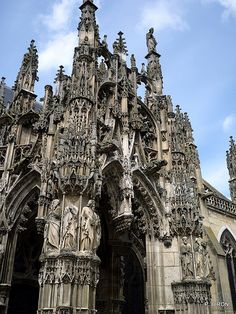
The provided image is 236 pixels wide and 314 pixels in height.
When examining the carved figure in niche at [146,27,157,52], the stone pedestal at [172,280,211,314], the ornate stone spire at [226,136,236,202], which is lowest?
the stone pedestal at [172,280,211,314]

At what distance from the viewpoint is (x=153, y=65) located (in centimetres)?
1576

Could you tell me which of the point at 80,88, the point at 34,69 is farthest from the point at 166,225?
the point at 34,69

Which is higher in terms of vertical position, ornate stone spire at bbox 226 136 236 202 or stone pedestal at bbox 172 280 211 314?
ornate stone spire at bbox 226 136 236 202

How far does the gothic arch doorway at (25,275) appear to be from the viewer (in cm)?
1325

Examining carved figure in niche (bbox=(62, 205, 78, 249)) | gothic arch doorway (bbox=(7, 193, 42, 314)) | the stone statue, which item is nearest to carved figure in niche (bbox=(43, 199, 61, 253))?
carved figure in niche (bbox=(62, 205, 78, 249))

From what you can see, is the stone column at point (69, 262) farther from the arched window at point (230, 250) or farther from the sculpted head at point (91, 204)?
the arched window at point (230, 250)

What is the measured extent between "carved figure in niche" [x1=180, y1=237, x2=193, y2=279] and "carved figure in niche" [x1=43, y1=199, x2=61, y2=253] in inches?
172

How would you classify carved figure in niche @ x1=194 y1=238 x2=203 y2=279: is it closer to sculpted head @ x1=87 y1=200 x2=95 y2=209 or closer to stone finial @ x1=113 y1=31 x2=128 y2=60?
sculpted head @ x1=87 y1=200 x2=95 y2=209

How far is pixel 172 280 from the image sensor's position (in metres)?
10.7

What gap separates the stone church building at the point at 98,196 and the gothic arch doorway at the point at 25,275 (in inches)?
1.6

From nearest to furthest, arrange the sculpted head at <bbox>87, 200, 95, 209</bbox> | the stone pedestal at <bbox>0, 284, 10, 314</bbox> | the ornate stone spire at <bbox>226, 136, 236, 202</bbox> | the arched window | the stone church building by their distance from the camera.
Result: the stone church building
the sculpted head at <bbox>87, 200, 95, 209</bbox>
the stone pedestal at <bbox>0, 284, 10, 314</bbox>
the arched window
the ornate stone spire at <bbox>226, 136, 236, 202</bbox>

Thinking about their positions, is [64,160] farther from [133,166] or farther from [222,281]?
[222,281]

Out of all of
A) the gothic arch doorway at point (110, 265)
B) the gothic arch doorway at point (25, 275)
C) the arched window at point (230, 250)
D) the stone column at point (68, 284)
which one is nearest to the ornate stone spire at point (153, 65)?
the gothic arch doorway at point (110, 265)

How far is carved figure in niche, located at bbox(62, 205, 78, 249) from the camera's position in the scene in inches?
318
